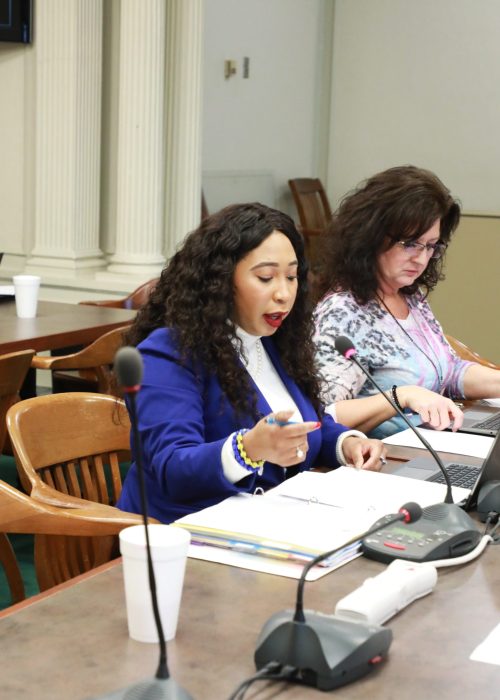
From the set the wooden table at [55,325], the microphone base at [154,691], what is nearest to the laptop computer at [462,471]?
the microphone base at [154,691]

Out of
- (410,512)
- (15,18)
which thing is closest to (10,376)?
(410,512)

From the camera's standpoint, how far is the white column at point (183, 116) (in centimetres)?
632

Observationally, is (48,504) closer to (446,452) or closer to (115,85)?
(446,452)

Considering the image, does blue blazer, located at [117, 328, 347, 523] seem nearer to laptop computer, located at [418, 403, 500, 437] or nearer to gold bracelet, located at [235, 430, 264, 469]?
gold bracelet, located at [235, 430, 264, 469]

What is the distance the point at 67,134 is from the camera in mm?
6059

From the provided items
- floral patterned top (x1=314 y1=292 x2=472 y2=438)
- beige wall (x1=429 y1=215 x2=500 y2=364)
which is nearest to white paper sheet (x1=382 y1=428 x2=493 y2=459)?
floral patterned top (x1=314 y1=292 x2=472 y2=438)

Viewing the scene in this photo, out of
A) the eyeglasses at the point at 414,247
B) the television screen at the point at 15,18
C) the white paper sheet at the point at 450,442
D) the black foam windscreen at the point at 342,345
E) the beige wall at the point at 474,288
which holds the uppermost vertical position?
the television screen at the point at 15,18

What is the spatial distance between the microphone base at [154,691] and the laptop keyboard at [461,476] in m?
1.18

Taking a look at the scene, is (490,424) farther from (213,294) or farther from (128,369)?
(128,369)

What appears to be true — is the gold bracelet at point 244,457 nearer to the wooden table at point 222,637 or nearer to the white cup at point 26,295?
the wooden table at point 222,637

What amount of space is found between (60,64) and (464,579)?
4.95m

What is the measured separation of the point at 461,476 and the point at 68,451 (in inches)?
32.6

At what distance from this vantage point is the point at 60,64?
6039 millimetres

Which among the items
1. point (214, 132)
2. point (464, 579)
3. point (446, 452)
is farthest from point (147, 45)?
point (464, 579)
